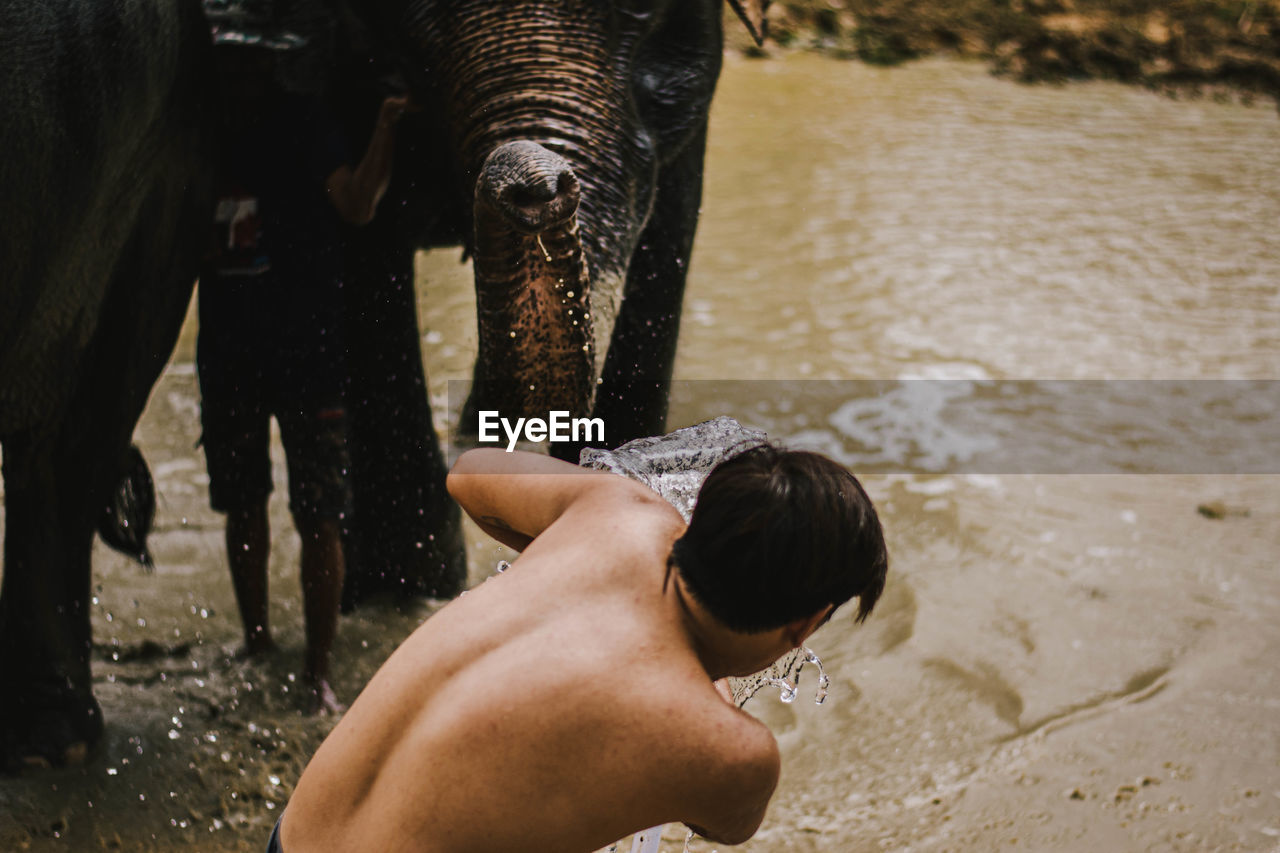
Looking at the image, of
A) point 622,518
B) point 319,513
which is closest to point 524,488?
point 622,518

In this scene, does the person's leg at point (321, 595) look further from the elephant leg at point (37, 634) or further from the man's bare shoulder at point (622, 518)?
the man's bare shoulder at point (622, 518)

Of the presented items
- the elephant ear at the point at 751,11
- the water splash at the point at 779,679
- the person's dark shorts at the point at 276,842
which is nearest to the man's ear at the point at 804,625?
the water splash at the point at 779,679

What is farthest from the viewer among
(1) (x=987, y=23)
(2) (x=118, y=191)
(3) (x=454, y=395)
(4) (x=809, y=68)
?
(1) (x=987, y=23)

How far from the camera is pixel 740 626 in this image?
1.46 metres

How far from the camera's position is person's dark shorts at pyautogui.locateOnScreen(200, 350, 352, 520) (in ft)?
9.02

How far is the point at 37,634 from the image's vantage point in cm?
265

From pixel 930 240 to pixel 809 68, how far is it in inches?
113

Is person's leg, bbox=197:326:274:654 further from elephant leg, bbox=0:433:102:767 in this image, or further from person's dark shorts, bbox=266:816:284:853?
person's dark shorts, bbox=266:816:284:853

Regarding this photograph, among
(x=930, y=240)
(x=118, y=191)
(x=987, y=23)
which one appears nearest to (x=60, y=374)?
(x=118, y=191)

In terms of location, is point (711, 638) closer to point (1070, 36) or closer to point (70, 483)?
point (70, 483)

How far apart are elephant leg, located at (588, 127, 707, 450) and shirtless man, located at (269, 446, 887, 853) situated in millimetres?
1362

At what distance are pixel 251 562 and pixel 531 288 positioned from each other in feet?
4.08

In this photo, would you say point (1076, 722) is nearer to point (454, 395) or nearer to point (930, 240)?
point (454, 395)

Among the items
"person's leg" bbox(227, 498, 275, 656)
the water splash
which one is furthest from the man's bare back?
"person's leg" bbox(227, 498, 275, 656)
